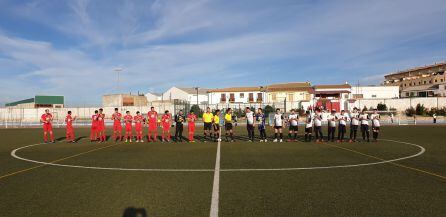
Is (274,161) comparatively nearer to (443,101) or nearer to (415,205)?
(415,205)

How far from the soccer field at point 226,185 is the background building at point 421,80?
76996 mm

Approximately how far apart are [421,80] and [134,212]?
104310 millimetres

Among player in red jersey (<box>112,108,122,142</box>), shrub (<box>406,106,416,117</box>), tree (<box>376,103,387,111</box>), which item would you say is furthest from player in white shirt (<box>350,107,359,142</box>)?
tree (<box>376,103,387,111</box>)

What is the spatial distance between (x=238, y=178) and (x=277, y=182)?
108 cm

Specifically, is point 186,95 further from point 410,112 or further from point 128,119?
point 128,119

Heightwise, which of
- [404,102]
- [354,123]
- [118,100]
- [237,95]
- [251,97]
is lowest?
[354,123]

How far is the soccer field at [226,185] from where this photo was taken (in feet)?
19.6

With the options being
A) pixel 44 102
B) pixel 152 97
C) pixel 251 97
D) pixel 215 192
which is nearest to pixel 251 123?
pixel 215 192

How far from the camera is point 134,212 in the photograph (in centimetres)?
584

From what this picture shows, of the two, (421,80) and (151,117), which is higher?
(421,80)

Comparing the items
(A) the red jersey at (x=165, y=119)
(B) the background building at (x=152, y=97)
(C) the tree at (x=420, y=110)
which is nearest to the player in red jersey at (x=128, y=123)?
(A) the red jersey at (x=165, y=119)

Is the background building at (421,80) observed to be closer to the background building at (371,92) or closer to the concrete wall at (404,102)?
the background building at (371,92)

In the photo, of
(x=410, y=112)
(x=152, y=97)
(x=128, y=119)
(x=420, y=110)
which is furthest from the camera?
(x=152, y=97)

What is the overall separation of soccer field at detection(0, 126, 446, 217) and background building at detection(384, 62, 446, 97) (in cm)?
7700
